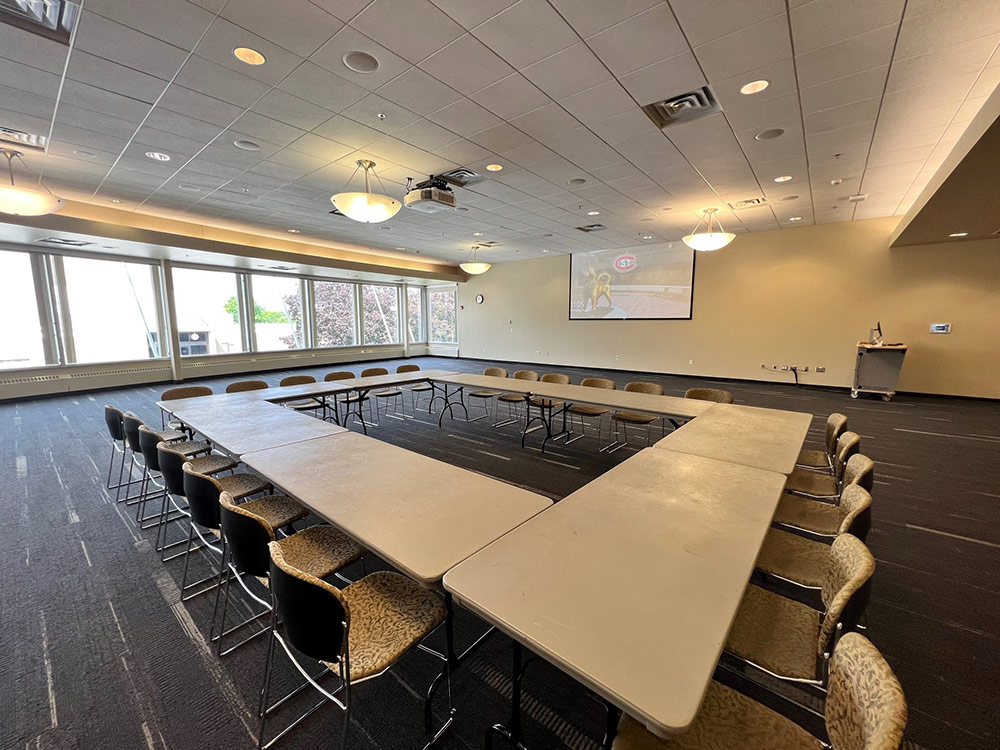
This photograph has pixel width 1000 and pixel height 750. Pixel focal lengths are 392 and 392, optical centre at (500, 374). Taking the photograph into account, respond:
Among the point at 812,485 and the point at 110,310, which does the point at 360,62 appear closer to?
the point at 812,485

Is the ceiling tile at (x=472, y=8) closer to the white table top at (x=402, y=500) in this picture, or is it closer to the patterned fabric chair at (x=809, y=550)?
the white table top at (x=402, y=500)

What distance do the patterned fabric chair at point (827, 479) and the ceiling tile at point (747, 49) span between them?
2.58m

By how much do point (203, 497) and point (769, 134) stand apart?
5.47 meters

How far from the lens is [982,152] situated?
3.24 meters

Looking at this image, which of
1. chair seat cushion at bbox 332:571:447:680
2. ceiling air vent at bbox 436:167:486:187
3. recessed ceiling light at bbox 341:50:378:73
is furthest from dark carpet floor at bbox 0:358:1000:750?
ceiling air vent at bbox 436:167:486:187

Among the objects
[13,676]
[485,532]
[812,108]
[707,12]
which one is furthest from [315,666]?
[812,108]

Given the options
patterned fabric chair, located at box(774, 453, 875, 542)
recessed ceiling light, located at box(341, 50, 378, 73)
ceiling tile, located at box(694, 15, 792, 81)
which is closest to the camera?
patterned fabric chair, located at box(774, 453, 875, 542)

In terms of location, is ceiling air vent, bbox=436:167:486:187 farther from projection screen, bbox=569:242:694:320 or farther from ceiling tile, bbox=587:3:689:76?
projection screen, bbox=569:242:694:320

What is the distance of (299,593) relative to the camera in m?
1.23

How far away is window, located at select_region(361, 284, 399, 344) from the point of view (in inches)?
516

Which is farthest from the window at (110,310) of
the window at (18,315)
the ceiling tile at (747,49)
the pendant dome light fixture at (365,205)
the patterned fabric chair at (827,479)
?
the patterned fabric chair at (827,479)

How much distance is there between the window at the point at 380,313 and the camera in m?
13.1

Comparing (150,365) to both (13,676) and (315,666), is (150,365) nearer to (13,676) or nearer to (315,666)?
(13,676)

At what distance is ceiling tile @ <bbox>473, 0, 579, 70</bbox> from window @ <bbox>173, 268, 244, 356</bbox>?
386 inches
